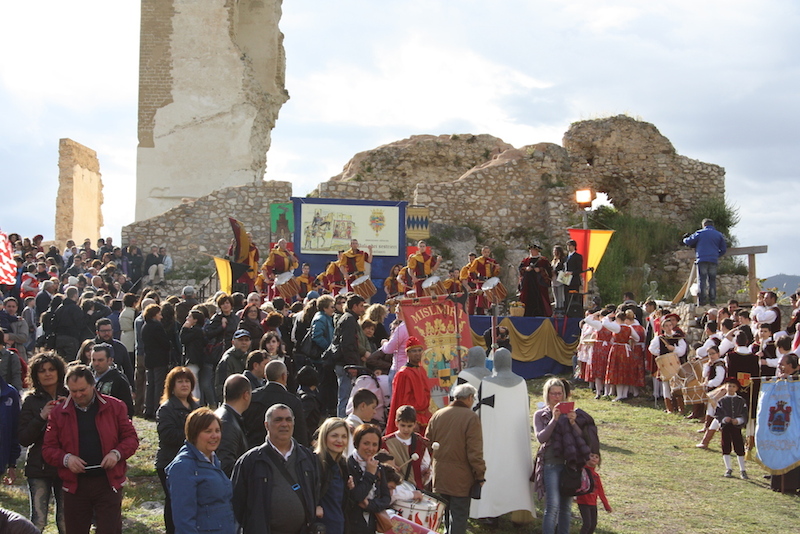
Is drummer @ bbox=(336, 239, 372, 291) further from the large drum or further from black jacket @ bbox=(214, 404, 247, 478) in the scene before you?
black jacket @ bbox=(214, 404, 247, 478)

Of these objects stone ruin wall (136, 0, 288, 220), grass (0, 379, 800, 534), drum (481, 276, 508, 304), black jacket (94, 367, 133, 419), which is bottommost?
grass (0, 379, 800, 534)

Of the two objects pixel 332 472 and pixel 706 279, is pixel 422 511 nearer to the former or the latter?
pixel 332 472

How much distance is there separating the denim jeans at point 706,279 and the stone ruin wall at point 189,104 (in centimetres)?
1643

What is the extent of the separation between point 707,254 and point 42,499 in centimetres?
1042

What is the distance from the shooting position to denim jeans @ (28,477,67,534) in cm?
579

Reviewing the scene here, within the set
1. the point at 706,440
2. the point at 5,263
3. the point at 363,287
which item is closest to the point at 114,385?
the point at 706,440

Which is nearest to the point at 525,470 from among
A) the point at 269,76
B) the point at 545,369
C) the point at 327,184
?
the point at 545,369

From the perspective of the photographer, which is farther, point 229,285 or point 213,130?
point 213,130

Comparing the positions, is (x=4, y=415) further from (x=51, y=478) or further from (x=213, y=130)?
(x=213, y=130)

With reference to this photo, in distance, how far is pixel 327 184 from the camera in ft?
73.5

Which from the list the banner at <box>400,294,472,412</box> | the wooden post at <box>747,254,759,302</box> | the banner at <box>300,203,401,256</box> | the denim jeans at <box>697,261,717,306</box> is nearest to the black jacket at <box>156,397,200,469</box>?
the banner at <box>400,294,472,412</box>

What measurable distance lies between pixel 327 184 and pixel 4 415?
655 inches

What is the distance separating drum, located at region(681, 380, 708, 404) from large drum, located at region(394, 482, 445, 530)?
6458 millimetres

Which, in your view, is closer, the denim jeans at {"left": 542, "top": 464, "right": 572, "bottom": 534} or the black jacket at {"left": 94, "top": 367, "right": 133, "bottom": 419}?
the black jacket at {"left": 94, "top": 367, "right": 133, "bottom": 419}
